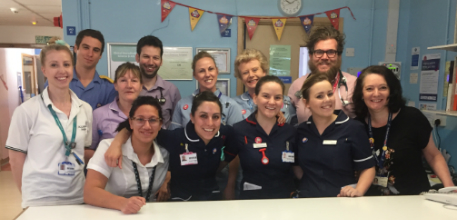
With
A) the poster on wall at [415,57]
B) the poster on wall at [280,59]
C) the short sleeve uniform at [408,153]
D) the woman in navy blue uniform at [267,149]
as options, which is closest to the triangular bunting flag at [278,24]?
the poster on wall at [280,59]

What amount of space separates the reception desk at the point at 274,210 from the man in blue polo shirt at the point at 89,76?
3.78ft

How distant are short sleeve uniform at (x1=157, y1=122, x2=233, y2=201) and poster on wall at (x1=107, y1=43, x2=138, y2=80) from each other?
229cm

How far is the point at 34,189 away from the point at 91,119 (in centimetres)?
55

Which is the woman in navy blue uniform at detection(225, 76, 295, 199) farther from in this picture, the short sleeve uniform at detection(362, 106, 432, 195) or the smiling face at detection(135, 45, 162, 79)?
the smiling face at detection(135, 45, 162, 79)

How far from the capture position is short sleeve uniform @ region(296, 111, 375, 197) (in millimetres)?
1707

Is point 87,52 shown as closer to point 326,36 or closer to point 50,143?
point 50,143

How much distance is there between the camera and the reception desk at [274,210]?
1301 millimetres

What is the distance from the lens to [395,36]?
390 cm

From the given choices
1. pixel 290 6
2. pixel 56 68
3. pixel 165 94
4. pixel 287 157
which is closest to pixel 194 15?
pixel 290 6

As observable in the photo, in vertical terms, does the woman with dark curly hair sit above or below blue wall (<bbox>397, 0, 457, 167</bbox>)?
below

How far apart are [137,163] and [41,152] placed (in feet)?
2.00

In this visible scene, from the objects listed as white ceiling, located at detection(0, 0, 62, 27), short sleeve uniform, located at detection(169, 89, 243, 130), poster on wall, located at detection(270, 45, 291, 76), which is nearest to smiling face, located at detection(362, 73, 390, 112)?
short sleeve uniform, located at detection(169, 89, 243, 130)

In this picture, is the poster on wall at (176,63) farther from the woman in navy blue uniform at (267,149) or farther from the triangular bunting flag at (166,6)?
the woman in navy blue uniform at (267,149)

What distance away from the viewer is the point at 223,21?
3.77 m
